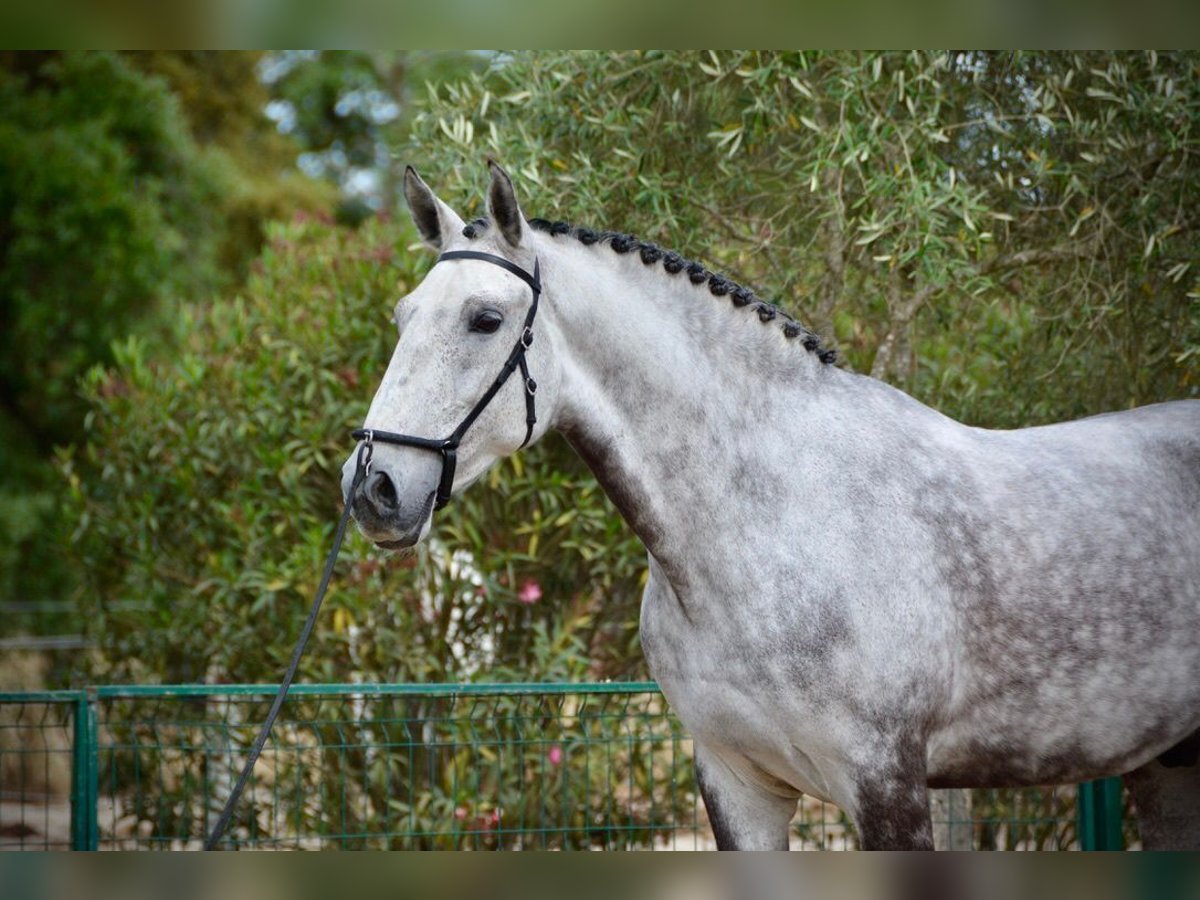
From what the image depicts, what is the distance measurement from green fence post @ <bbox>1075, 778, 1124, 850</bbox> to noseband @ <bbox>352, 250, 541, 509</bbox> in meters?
2.87

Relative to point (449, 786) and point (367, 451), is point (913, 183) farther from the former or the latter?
point (449, 786)

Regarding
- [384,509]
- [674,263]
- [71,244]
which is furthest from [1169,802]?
[71,244]

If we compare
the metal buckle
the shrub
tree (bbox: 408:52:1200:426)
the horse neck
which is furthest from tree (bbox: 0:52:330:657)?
the metal buckle

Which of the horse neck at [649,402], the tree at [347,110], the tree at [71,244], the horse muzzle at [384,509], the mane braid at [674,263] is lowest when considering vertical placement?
the horse muzzle at [384,509]

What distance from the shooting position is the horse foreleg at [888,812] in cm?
257

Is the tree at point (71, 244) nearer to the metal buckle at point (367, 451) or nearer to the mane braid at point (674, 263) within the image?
the mane braid at point (674, 263)

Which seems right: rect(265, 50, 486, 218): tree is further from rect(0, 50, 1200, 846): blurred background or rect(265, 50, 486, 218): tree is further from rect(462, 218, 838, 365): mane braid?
rect(462, 218, 838, 365): mane braid

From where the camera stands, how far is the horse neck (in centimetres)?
277

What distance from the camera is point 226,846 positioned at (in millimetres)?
5188

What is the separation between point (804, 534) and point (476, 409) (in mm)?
784

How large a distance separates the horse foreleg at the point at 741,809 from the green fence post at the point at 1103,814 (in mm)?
Result: 1955

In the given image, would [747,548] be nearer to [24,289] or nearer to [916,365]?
[916,365]

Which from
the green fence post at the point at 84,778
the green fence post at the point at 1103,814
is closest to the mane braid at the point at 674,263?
the green fence post at the point at 1103,814

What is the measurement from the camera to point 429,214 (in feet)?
9.36
